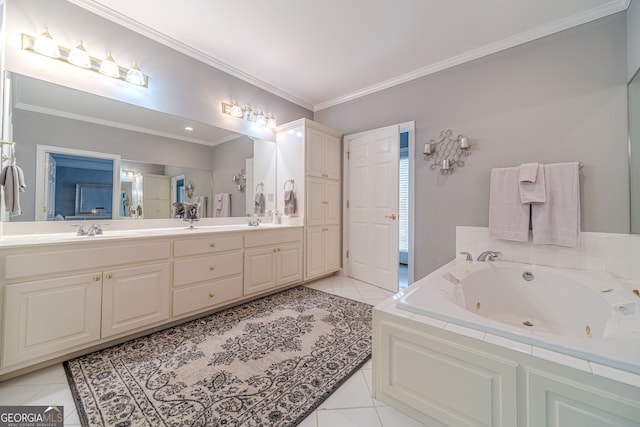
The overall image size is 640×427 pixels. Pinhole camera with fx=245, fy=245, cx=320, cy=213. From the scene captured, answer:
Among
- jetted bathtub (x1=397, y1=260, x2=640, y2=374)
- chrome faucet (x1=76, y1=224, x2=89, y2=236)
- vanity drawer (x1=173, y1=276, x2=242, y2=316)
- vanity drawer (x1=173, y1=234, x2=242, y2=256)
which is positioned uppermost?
chrome faucet (x1=76, y1=224, x2=89, y2=236)

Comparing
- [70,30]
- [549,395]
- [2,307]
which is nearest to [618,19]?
[549,395]

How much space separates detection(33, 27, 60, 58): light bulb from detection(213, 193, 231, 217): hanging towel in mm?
1622

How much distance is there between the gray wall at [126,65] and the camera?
1753 mm

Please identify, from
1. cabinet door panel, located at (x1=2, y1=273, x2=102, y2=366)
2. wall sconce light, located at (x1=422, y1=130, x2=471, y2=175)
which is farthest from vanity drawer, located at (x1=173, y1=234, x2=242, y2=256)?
wall sconce light, located at (x1=422, y1=130, x2=471, y2=175)

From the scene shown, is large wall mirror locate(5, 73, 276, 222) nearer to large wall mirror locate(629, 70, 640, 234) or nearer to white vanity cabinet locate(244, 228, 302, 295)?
white vanity cabinet locate(244, 228, 302, 295)

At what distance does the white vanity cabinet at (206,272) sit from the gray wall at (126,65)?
54.5 inches

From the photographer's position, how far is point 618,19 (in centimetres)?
196

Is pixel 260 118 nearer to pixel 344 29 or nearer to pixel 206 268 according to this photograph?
pixel 344 29

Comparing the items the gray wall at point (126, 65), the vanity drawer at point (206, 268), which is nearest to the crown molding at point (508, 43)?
the gray wall at point (126, 65)

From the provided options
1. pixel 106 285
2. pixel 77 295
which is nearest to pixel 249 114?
pixel 106 285

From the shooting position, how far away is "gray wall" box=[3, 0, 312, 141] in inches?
69.0

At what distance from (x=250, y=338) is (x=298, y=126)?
8.12ft

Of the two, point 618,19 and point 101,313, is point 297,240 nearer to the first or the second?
point 101,313

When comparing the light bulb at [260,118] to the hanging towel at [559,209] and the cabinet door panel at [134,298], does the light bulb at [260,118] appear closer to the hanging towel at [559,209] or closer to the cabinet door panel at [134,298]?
the cabinet door panel at [134,298]
